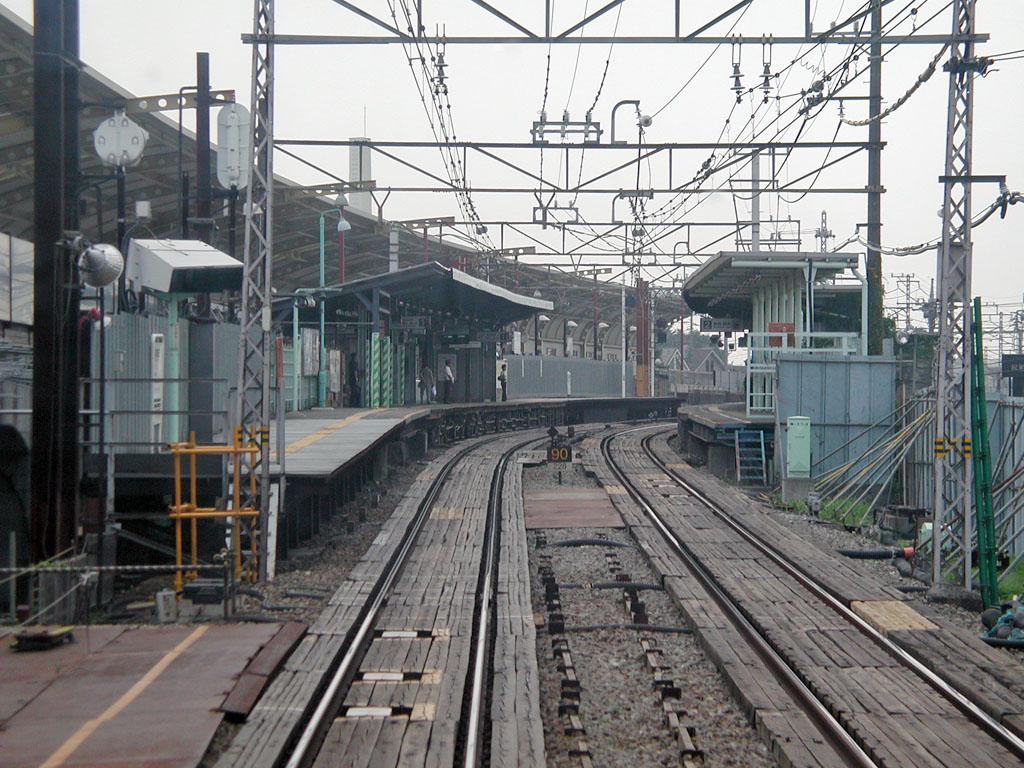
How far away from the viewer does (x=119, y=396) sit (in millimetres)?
10758

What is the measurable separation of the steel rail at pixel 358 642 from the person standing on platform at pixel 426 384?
13.7 m

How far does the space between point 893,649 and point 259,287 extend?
6163 mm

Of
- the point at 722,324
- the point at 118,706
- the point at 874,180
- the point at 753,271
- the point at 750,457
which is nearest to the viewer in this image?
the point at 118,706

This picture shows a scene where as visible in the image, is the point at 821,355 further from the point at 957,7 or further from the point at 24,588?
the point at 24,588

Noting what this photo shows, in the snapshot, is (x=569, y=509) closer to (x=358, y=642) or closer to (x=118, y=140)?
(x=118, y=140)

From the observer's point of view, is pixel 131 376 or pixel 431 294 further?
pixel 431 294

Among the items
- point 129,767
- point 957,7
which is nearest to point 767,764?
point 129,767

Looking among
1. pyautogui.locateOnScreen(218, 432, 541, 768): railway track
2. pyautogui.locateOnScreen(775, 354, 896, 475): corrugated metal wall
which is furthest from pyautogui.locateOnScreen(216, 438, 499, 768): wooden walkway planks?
pyautogui.locateOnScreen(775, 354, 896, 475): corrugated metal wall

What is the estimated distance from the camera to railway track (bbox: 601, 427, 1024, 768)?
17.4 feet

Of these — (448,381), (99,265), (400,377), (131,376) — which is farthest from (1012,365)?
(99,265)

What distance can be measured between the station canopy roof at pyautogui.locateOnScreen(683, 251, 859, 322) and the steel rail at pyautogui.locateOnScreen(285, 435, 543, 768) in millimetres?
9753

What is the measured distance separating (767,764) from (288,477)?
637 centimetres

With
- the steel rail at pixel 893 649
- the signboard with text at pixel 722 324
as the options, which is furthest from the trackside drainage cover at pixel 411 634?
the signboard with text at pixel 722 324

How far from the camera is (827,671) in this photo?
6645 mm
